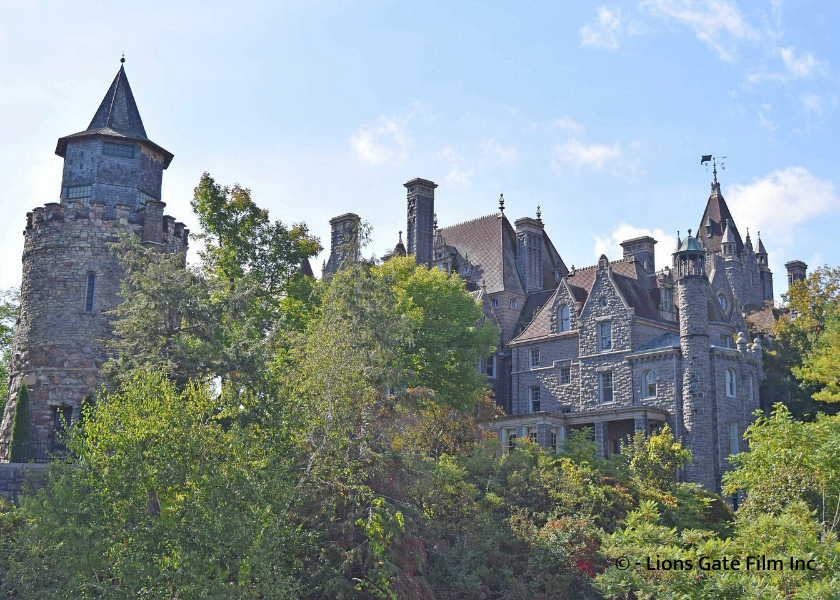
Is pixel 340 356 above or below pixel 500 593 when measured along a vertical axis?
above

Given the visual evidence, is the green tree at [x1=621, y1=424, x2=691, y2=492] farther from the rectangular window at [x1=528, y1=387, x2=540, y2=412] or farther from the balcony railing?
→ the balcony railing

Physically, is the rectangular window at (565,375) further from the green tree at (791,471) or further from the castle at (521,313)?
the green tree at (791,471)

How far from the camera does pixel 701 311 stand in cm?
4838

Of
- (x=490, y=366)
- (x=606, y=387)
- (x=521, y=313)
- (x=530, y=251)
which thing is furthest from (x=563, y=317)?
(x=530, y=251)

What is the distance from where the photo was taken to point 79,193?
39031 millimetres

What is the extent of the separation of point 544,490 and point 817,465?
31.1 ft

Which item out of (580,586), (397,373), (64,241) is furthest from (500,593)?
(64,241)

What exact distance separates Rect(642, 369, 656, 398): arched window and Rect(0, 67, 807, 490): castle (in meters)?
0.07

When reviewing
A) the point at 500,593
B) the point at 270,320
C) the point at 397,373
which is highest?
the point at 270,320

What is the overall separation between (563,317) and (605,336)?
3426mm

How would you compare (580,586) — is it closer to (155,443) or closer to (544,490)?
(544,490)

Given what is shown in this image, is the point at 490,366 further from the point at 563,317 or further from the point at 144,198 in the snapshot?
the point at 144,198

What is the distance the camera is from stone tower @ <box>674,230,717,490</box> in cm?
4634

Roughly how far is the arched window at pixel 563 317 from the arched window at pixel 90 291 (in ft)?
91.6
